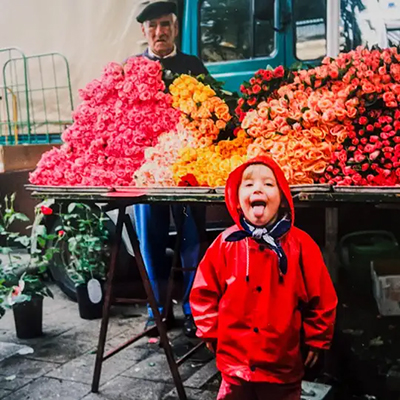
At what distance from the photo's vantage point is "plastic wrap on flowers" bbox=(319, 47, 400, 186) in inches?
114

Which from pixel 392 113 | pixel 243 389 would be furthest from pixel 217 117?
pixel 243 389

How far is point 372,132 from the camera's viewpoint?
2.96m

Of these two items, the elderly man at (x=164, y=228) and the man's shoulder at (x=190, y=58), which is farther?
the man's shoulder at (x=190, y=58)

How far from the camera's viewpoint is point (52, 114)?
5.51 metres

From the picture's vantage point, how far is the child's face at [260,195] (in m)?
2.52

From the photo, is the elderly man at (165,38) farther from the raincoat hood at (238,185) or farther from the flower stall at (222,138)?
the raincoat hood at (238,185)

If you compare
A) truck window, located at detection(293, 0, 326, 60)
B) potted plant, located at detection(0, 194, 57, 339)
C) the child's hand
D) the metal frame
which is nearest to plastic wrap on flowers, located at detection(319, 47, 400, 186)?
the child's hand

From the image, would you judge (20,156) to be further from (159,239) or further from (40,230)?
(159,239)

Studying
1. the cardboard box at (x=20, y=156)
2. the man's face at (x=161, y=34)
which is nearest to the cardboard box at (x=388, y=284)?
the man's face at (x=161, y=34)

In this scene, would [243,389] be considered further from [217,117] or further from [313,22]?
[313,22]

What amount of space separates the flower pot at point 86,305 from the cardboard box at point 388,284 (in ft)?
7.85

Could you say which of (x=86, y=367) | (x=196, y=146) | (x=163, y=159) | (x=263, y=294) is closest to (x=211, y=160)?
(x=196, y=146)

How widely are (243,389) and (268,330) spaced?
0.98 ft

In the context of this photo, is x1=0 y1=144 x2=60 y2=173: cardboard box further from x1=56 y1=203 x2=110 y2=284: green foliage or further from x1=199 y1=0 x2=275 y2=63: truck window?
x1=199 y1=0 x2=275 y2=63: truck window
